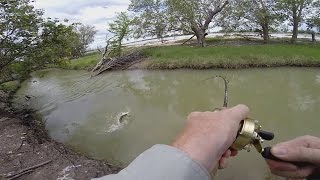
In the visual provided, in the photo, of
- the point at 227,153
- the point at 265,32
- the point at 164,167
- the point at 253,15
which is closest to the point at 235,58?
the point at 253,15

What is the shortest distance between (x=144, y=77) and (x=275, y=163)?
18158 mm

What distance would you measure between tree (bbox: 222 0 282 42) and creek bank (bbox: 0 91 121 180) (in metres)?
19.7

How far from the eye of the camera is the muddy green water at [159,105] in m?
9.72

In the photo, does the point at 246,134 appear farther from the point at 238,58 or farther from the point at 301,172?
the point at 238,58

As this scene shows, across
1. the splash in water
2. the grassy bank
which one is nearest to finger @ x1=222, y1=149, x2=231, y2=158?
the splash in water

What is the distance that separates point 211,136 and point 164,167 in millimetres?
204

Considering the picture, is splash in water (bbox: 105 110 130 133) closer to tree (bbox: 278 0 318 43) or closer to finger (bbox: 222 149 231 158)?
finger (bbox: 222 149 231 158)

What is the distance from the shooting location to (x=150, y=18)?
A: 1098 inches

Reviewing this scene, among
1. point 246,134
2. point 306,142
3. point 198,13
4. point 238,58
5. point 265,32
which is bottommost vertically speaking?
point 238,58

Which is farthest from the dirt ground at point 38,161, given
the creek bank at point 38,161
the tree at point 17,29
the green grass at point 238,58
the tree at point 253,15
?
the tree at point 253,15

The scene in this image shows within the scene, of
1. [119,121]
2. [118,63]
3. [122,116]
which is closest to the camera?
[119,121]

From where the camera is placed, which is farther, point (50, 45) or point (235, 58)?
point (235, 58)

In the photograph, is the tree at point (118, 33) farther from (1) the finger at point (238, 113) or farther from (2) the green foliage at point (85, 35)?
(1) the finger at point (238, 113)

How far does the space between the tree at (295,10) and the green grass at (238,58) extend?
5.49m
